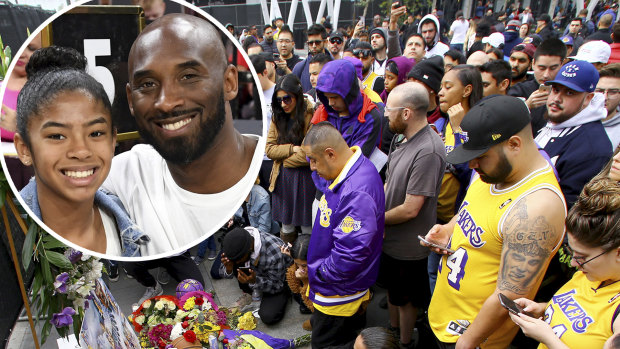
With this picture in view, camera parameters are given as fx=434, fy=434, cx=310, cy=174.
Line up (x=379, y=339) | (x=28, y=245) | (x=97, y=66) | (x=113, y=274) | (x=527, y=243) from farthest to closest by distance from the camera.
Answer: (x=113, y=274) → (x=379, y=339) → (x=527, y=243) → (x=28, y=245) → (x=97, y=66)

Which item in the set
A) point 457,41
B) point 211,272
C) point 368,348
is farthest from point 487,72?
point 457,41

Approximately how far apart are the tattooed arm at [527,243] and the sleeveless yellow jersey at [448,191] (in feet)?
4.29

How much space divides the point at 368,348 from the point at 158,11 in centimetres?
199

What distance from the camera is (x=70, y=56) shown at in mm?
974

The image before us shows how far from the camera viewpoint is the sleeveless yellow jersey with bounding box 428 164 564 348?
75.9 inches

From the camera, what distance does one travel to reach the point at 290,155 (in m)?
4.02

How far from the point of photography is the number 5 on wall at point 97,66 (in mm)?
959

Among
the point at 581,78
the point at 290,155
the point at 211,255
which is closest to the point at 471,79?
the point at 581,78

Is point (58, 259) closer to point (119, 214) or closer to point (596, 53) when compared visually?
point (119, 214)

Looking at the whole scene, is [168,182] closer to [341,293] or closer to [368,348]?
[368,348]

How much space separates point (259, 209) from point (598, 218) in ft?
11.1

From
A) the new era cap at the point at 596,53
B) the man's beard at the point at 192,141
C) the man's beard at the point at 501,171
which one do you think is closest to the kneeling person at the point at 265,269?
the man's beard at the point at 501,171

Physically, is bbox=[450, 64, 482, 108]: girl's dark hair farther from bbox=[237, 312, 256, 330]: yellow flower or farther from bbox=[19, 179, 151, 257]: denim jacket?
bbox=[19, 179, 151, 257]: denim jacket

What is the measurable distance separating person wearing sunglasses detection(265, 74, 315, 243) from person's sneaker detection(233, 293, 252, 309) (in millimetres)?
795
